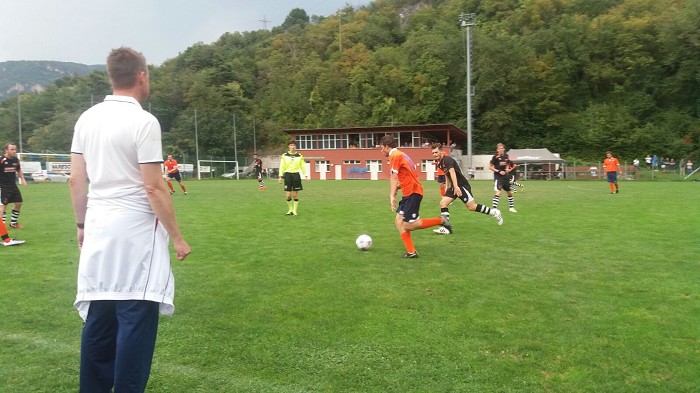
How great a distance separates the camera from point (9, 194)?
1082cm

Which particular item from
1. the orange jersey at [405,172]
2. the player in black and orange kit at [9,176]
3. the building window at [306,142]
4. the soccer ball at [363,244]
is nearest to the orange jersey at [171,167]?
the player in black and orange kit at [9,176]

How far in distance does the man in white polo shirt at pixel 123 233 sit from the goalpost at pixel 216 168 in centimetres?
5546

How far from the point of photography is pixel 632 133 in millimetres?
56281

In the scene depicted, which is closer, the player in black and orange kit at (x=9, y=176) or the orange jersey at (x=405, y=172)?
the orange jersey at (x=405, y=172)

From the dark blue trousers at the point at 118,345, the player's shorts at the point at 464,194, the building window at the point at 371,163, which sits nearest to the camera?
the dark blue trousers at the point at 118,345

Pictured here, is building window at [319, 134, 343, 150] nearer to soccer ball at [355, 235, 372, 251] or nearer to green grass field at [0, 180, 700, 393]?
green grass field at [0, 180, 700, 393]

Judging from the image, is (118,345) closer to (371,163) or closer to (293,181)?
(293,181)

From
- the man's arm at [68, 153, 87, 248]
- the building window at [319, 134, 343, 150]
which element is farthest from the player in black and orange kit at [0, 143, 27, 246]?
the building window at [319, 134, 343, 150]

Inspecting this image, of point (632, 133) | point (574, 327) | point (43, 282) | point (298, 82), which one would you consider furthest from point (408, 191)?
point (298, 82)

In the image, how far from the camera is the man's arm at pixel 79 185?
8.88 ft

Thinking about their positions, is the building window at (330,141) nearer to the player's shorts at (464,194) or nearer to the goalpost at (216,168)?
the goalpost at (216,168)

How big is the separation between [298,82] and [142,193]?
269 ft

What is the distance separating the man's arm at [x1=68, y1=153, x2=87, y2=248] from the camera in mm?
2707

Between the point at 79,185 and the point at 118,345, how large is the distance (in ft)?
3.16
